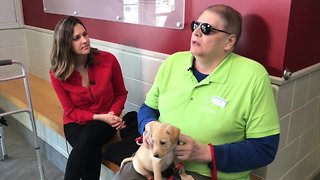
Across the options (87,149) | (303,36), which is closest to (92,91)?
(87,149)

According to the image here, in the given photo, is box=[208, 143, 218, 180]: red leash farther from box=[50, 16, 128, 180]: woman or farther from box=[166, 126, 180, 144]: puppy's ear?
box=[50, 16, 128, 180]: woman

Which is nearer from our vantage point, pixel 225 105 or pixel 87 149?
pixel 225 105

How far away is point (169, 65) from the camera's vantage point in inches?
58.0

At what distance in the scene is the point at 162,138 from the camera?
1075 mm

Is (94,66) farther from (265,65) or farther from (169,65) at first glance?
(265,65)

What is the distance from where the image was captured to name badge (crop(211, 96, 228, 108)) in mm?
1258

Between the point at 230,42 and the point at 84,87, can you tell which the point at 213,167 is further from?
the point at 84,87

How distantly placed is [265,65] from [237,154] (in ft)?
1.43

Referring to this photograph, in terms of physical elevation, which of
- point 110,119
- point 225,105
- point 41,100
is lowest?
point 41,100

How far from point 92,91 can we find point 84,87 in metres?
0.05

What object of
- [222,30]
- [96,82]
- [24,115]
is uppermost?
[222,30]

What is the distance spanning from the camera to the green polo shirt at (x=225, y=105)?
122cm

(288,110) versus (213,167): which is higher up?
(288,110)

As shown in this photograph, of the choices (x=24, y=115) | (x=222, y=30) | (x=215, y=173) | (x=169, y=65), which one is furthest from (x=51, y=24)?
(x=215, y=173)
